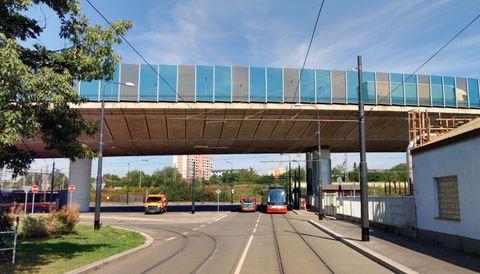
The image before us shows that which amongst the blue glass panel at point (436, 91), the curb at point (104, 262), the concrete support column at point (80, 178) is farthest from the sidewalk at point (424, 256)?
the concrete support column at point (80, 178)

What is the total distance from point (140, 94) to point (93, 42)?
90.6 feet

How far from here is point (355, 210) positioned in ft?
106

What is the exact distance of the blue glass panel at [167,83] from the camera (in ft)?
131

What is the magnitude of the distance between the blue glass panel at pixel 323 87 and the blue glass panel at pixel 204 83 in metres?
9.63

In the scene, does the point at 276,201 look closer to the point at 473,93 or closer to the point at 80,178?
the point at 80,178

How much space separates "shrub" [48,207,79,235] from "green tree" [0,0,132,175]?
8.55 m

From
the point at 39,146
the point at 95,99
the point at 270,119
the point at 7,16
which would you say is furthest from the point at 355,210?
the point at 39,146

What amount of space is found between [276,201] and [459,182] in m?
41.0

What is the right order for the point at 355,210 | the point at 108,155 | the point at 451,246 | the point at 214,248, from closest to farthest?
the point at 451,246, the point at 214,248, the point at 355,210, the point at 108,155

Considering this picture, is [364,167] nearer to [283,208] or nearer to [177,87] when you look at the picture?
[177,87]

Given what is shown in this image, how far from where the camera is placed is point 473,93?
149ft

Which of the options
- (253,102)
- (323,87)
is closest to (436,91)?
(323,87)

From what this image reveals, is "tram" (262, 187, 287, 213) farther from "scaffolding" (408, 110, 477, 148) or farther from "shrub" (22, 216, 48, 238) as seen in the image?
"shrub" (22, 216, 48, 238)

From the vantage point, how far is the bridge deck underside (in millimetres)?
41844
